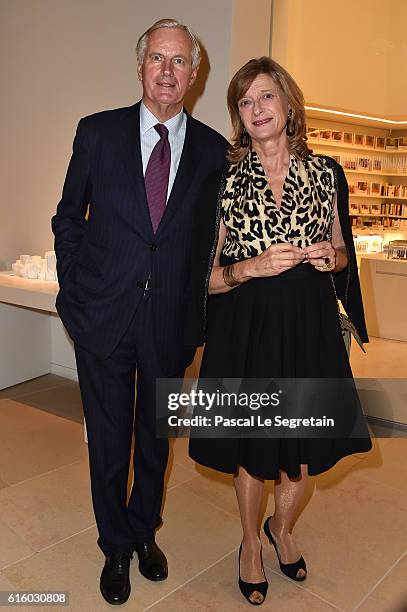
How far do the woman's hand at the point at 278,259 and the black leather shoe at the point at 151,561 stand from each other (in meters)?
1.14

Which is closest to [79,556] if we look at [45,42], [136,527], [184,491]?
[136,527]

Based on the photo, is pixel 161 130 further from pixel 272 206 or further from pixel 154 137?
pixel 272 206

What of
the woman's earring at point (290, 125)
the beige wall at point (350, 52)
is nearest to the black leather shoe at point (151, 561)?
the woman's earring at point (290, 125)

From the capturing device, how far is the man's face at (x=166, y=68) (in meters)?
1.86

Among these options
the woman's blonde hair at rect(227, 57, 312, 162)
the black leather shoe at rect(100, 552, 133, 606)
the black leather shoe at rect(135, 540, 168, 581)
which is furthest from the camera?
the black leather shoe at rect(135, 540, 168, 581)

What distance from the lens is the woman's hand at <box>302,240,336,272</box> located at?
5.63ft

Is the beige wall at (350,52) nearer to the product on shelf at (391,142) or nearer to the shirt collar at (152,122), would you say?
the product on shelf at (391,142)

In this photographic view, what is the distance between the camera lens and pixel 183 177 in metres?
1.89

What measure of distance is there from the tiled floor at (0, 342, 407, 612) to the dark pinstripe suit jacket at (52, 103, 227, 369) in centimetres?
86

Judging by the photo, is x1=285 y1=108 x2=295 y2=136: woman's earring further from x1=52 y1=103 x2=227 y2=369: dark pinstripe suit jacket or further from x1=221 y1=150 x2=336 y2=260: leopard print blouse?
x1=52 y1=103 x2=227 y2=369: dark pinstripe suit jacket

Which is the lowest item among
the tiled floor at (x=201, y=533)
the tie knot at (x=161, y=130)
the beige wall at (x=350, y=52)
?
the tiled floor at (x=201, y=533)

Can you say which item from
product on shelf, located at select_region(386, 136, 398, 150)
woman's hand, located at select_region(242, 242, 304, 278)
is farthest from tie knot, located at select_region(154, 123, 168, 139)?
product on shelf, located at select_region(386, 136, 398, 150)

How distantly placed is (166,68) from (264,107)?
337 millimetres

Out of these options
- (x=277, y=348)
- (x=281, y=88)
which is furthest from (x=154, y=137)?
(x=277, y=348)
